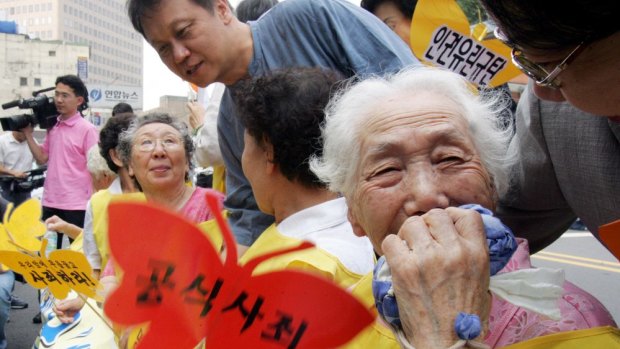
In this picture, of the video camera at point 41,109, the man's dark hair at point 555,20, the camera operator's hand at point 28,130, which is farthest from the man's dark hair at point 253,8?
the camera operator's hand at point 28,130

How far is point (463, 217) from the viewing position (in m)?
1.00

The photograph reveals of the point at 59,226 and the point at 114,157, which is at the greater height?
the point at 114,157

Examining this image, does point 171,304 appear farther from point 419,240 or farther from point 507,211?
point 507,211

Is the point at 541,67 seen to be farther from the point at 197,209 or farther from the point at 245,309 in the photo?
the point at 197,209

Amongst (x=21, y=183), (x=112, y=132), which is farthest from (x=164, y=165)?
(x=21, y=183)

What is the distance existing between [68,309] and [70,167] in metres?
3.01

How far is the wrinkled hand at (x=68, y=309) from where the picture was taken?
7.77ft

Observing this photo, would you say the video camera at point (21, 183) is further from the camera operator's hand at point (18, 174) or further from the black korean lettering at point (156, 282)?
the black korean lettering at point (156, 282)

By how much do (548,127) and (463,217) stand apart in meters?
0.51

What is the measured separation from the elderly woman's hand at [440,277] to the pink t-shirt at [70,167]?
4.61m

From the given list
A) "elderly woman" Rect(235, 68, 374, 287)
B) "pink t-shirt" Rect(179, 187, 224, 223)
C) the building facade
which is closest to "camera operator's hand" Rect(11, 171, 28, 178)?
"pink t-shirt" Rect(179, 187, 224, 223)

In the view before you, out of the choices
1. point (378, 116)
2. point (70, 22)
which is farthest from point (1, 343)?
point (70, 22)

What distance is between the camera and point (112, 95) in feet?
80.8

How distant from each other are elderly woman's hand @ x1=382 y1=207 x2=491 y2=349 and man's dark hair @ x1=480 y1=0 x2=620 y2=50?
11.9 inches
